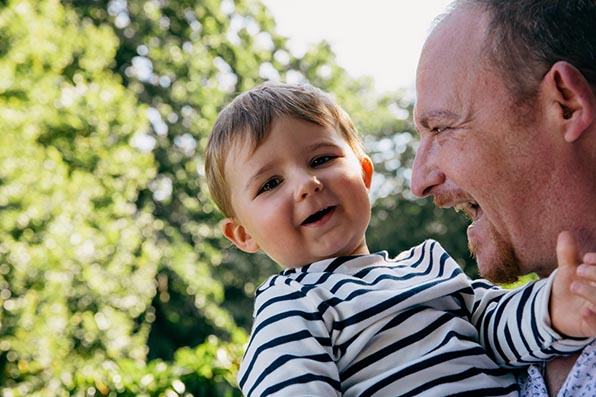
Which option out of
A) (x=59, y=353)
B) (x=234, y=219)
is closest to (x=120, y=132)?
(x=59, y=353)

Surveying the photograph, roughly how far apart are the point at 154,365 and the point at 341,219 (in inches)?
95.9

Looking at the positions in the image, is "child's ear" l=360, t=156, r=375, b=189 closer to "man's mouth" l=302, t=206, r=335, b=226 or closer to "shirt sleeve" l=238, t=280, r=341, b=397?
"man's mouth" l=302, t=206, r=335, b=226

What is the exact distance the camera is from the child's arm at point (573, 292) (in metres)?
1.43

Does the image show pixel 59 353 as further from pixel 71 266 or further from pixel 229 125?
pixel 229 125

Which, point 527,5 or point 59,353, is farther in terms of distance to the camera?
point 59,353

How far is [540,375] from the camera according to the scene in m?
1.79

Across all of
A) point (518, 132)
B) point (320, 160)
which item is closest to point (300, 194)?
point (320, 160)

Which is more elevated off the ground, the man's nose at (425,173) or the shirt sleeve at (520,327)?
the man's nose at (425,173)

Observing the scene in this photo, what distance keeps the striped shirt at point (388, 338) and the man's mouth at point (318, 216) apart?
21cm

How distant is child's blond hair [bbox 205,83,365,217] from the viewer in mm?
2256

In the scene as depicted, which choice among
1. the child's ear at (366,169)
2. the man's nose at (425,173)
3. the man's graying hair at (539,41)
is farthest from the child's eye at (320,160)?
the man's graying hair at (539,41)

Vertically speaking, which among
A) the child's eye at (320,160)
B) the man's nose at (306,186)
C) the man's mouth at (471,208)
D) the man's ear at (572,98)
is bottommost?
the man's nose at (306,186)

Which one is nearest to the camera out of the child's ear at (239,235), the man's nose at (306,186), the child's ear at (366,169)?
the man's nose at (306,186)

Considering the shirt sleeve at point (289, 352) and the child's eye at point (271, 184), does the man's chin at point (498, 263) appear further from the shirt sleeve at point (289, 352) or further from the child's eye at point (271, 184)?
the child's eye at point (271, 184)
